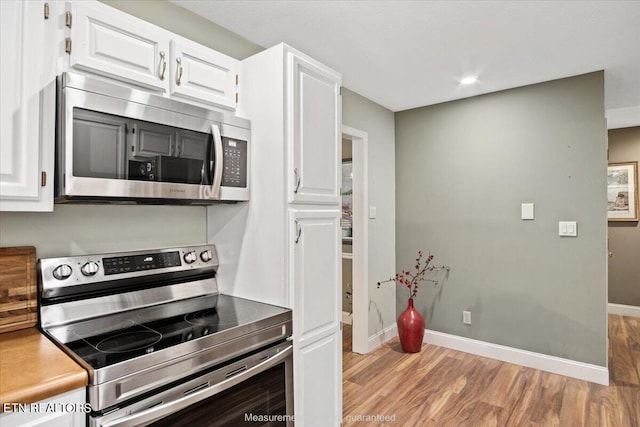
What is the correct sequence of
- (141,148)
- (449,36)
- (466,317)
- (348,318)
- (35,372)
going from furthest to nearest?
(348,318)
(466,317)
(449,36)
(141,148)
(35,372)

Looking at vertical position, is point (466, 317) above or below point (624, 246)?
below

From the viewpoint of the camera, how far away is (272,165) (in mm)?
1788

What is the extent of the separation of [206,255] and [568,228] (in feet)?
9.15

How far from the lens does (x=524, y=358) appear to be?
308cm

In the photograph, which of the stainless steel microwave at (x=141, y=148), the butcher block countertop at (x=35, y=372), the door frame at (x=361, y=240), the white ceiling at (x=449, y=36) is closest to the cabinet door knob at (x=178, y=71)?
the stainless steel microwave at (x=141, y=148)

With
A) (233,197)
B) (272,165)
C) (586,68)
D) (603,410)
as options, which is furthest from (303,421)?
(586,68)

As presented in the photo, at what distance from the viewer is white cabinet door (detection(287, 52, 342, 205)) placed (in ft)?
5.79

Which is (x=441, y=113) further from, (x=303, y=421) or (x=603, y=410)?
(x=303, y=421)

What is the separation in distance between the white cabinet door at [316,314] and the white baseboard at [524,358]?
6.01ft

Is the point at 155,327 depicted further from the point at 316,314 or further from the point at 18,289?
the point at 316,314

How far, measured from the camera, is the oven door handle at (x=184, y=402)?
1.08 m

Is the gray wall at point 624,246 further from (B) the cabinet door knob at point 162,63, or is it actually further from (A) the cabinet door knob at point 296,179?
(B) the cabinet door knob at point 162,63

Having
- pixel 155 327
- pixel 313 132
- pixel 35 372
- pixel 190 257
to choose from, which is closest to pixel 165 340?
pixel 155 327

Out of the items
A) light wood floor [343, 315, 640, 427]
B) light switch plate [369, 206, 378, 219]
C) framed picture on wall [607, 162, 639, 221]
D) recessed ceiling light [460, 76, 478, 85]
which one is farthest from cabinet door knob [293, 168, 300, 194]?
framed picture on wall [607, 162, 639, 221]
